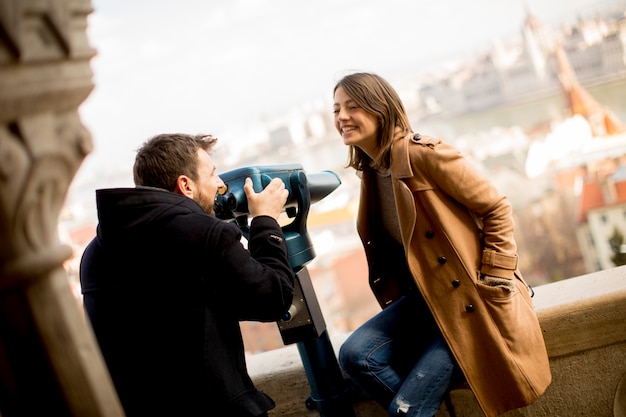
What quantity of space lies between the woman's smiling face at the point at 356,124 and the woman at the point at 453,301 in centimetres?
6

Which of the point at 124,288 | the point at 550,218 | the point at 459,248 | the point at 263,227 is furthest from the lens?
the point at 550,218

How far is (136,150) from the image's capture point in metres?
1.44

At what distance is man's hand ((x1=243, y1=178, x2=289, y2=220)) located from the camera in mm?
1471

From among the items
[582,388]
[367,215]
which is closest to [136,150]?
[367,215]

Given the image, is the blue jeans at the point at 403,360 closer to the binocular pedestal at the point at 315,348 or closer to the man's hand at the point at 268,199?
the binocular pedestal at the point at 315,348

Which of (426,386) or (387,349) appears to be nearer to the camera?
(426,386)

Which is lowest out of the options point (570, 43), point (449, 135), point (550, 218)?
point (550, 218)

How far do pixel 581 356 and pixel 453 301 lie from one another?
513 mm

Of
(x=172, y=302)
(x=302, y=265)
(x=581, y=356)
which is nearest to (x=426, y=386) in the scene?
(x=302, y=265)

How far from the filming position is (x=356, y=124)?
67.0 inches

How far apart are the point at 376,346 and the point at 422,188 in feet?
1.42

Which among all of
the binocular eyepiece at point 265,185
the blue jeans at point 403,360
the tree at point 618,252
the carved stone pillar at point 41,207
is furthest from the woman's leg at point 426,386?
the tree at point 618,252

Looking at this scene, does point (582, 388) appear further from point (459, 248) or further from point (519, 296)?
point (459, 248)

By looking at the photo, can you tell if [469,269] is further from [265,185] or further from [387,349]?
[265,185]
